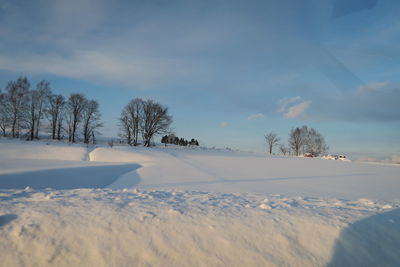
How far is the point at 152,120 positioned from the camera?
3369 cm

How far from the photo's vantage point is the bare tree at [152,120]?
33.6 m

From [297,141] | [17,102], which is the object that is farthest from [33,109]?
[297,141]

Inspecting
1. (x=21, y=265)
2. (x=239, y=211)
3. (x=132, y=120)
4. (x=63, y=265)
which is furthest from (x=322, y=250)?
(x=132, y=120)

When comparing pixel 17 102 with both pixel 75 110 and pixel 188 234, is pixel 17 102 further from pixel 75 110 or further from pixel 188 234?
pixel 188 234

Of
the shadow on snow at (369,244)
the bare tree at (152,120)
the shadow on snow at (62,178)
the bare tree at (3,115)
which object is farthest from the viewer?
the bare tree at (152,120)

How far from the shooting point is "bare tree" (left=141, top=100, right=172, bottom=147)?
33625 mm

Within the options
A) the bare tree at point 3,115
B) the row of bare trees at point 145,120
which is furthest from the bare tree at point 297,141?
the bare tree at point 3,115

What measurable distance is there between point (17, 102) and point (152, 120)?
1668cm

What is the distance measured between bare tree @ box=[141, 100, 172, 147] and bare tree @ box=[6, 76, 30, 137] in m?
15.0

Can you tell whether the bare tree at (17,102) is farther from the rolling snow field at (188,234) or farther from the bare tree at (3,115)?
the rolling snow field at (188,234)

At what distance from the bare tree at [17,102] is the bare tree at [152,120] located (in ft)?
49.4

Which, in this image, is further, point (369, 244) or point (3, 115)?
point (3, 115)

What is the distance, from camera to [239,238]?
2121 millimetres

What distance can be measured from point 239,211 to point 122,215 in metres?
1.48
